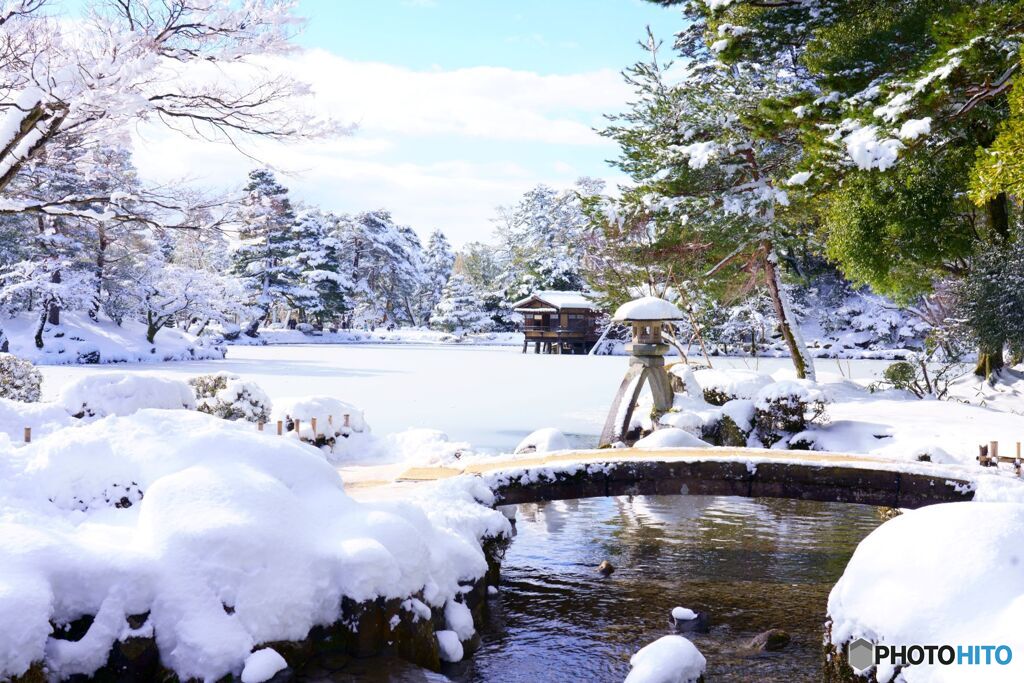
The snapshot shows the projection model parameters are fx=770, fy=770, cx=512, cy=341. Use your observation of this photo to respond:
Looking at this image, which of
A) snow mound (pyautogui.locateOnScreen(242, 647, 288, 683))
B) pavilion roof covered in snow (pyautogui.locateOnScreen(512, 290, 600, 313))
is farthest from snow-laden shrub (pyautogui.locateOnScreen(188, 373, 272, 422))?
pavilion roof covered in snow (pyautogui.locateOnScreen(512, 290, 600, 313))

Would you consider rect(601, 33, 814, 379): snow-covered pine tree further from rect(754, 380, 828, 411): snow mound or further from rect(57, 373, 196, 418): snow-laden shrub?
rect(57, 373, 196, 418): snow-laden shrub

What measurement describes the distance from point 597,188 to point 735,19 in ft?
130

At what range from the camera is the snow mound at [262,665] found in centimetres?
438

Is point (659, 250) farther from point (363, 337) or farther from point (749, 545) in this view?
point (363, 337)

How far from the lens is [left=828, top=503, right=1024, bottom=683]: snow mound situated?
4031mm

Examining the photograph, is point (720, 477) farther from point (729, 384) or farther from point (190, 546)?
point (729, 384)

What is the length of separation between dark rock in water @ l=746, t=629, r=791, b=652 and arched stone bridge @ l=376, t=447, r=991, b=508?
2634 millimetres

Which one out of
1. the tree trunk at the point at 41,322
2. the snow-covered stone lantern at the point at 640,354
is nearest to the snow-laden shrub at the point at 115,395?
the snow-covered stone lantern at the point at 640,354

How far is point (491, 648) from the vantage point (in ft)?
20.7

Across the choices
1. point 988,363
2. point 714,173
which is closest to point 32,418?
point 714,173

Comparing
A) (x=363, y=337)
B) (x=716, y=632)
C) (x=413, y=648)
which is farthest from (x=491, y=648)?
(x=363, y=337)

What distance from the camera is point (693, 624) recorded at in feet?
22.2

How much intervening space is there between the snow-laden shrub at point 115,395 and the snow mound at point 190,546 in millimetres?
5987

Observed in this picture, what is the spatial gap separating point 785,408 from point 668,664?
955 centimetres
